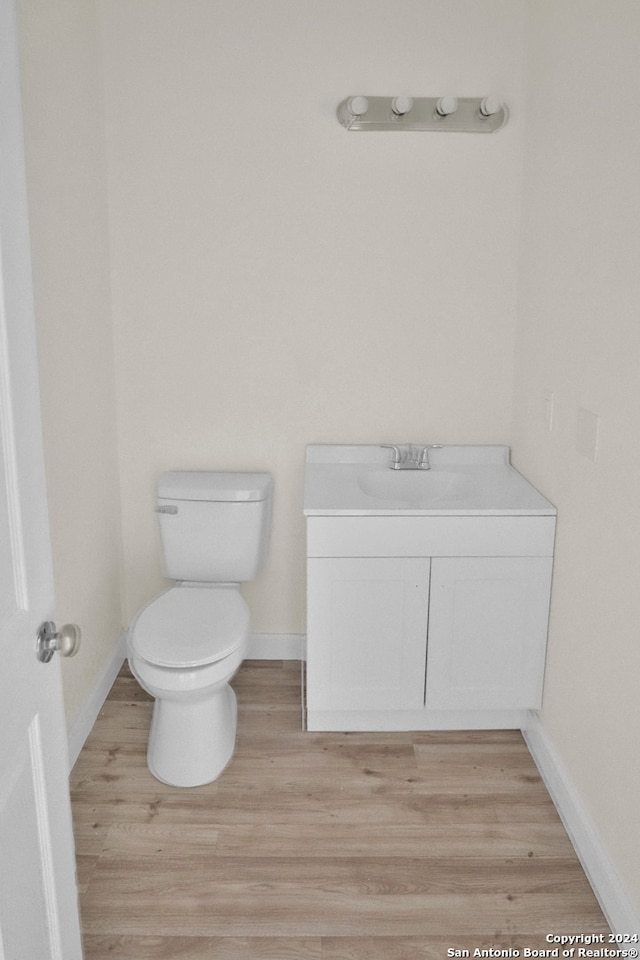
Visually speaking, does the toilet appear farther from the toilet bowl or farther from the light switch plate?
the light switch plate

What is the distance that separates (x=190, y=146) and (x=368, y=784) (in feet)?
7.09

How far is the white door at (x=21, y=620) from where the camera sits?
1097 millimetres

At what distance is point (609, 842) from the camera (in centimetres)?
189

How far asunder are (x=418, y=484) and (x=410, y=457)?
Answer: 106mm

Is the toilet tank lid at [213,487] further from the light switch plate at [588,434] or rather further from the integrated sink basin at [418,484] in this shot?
the light switch plate at [588,434]

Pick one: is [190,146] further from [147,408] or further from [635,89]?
[635,89]

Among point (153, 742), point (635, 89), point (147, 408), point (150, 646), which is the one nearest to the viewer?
point (635, 89)

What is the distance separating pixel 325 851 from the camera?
208cm

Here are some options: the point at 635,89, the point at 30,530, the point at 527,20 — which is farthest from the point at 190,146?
the point at 30,530

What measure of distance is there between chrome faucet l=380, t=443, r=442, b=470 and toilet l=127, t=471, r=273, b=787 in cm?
46

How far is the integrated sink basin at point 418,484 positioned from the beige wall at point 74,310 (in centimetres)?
73

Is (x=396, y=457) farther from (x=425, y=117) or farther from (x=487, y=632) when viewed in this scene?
(x=425, y=117)

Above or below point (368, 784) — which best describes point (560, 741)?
above

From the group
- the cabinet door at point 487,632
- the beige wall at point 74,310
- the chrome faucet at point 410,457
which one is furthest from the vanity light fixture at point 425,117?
the cabinet door at point 487,632
